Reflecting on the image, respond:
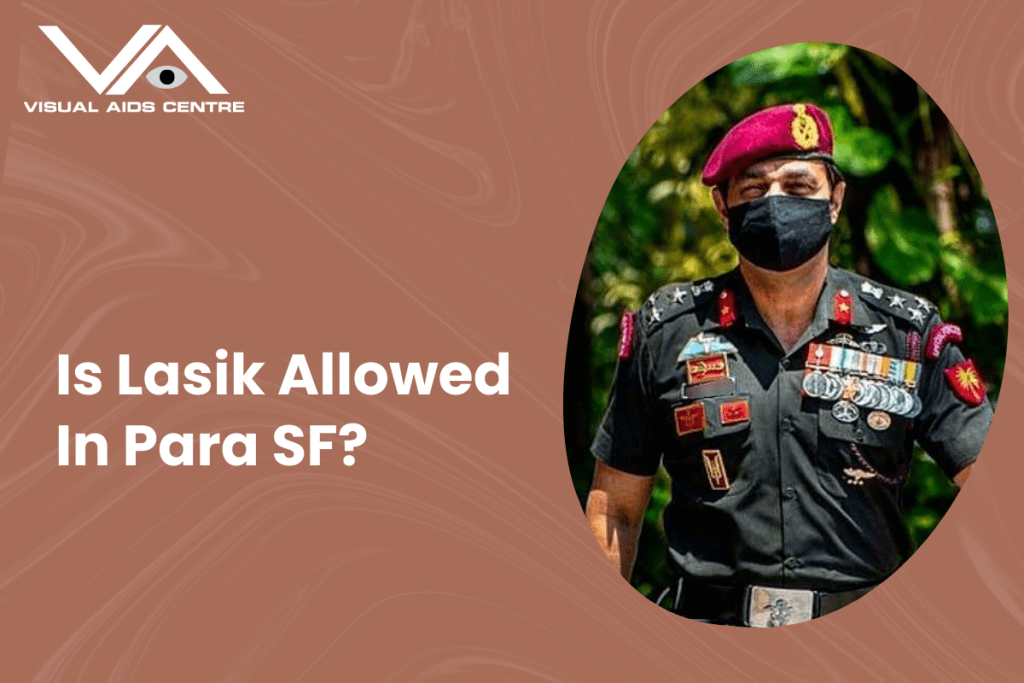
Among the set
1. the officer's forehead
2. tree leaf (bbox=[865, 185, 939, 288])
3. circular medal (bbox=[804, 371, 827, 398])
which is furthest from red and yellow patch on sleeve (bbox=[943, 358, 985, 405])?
the officer's forehead

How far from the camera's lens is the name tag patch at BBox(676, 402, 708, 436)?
264 inches

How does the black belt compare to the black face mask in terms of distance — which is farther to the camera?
the black belt

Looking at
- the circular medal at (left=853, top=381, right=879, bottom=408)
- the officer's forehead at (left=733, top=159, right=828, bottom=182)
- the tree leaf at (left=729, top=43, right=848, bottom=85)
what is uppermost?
the tree leaf at (left=729, top=43, right=848, bottom=85)

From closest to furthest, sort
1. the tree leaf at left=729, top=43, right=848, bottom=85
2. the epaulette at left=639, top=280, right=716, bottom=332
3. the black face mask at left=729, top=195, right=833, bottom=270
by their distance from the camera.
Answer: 1. the black face mask at left=729, top=195, right=833, bottom=270
2. the tree leaf at left=729, top=43, right=848, bottom=85
3. the epaulette at left=639, top=280, right=716, bottom=332

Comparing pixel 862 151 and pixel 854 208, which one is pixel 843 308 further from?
pixel 862 151

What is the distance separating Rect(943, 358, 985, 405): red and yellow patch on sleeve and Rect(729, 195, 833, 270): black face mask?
82 centimetres

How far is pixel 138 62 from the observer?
6816 millimetres

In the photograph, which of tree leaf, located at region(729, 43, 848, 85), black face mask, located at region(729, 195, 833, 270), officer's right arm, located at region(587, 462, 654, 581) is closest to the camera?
black face mask, located at region(729, 195, 833, 270)

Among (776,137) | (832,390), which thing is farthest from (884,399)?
(776,137)

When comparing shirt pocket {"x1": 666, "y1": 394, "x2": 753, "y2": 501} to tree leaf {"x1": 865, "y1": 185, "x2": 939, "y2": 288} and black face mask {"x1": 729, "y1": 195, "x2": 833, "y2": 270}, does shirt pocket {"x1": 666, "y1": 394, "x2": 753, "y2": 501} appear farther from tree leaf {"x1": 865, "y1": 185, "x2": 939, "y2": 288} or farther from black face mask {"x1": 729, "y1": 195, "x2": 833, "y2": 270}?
tree leaf {"x1": 865, "y1": 185, "x2": 939, "y2": 288}

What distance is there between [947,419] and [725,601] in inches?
49.7

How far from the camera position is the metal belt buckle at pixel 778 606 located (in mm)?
6668

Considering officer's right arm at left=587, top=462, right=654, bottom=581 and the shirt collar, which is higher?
the shirt collar

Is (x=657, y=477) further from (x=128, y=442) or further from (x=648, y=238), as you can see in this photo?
(x=128, y=442)
